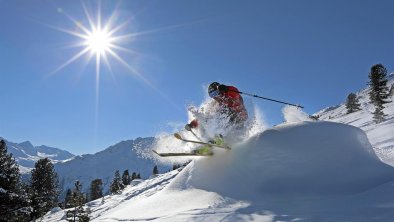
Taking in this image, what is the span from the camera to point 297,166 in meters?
7.55

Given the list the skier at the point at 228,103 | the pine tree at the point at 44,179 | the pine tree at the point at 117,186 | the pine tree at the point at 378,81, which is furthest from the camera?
the pine tree at the point at 117,186

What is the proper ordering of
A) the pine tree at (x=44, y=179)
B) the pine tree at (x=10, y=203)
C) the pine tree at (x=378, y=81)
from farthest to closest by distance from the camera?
the pine tree at (x=44, y=179) < the pine tree at (x=378, y=81) < the pine tree at (x=10, y=203)

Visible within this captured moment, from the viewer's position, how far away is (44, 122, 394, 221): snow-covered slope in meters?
5.86

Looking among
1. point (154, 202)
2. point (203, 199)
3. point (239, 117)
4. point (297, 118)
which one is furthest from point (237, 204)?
point (297, 118)

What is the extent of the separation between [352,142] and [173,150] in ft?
17.5

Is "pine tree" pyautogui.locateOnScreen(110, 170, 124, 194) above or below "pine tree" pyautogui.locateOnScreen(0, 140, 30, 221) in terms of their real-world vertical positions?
above

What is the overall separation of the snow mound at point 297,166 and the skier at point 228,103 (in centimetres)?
208

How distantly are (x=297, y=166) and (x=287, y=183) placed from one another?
1.75ft

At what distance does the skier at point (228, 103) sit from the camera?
36.2 ft

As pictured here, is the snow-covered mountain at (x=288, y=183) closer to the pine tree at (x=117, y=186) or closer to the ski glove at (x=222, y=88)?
the ski glove at (x=222, y=88)

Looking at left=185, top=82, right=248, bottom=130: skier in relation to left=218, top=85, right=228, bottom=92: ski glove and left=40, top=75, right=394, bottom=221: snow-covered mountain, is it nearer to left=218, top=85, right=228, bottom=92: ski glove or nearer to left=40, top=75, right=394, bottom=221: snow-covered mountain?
left=218, top=85, right=228, bottom=92: ski glove

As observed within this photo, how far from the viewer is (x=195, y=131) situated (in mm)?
11352

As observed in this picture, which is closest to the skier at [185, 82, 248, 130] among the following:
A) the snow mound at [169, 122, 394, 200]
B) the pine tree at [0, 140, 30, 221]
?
the snow mound at [169, 122, 394, 200]

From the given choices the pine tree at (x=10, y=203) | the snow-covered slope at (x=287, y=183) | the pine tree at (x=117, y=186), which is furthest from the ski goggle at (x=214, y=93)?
the pine tree at (x=117, y=186)
